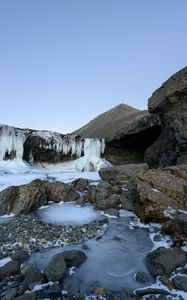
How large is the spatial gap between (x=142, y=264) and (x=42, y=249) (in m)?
1.76

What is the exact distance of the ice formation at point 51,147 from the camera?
673 inches

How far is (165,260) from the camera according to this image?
14.8 ft

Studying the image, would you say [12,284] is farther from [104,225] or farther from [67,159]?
[67,159]

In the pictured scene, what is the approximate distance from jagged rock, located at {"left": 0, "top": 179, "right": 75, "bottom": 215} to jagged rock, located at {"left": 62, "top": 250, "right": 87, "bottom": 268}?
10.1 feet

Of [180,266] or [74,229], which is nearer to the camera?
[180,266]

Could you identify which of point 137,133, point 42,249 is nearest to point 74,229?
point 42,249

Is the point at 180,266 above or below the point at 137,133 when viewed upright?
below

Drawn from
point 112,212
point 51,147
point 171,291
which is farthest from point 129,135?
point 171,291

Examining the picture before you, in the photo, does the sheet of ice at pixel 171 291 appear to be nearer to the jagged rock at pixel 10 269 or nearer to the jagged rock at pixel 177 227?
the jagged rock at pixel 177 227

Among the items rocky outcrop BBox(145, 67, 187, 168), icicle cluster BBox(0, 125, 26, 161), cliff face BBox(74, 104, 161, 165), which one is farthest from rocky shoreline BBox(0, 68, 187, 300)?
icicle cluster BBox(0, 125, 26, 161)

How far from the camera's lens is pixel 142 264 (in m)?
4.66

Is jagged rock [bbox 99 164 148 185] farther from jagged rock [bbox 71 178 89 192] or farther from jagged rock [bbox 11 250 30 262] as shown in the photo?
jagged rock [bbox 11 250 30 262]

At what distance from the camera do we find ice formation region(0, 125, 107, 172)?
1709 cm

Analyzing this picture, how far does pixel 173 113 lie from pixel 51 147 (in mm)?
10095
